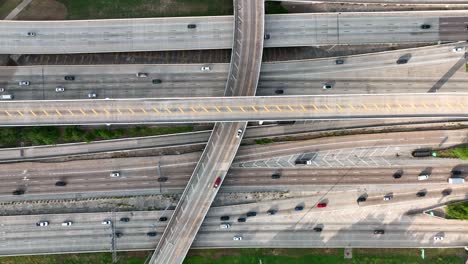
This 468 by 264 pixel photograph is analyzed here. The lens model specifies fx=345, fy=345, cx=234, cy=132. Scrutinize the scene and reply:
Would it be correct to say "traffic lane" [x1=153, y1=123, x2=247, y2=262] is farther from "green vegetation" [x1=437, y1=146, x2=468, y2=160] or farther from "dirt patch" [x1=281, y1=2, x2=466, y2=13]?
"green vegetation" [x1=437, y1=146, x2=468, y2=160]

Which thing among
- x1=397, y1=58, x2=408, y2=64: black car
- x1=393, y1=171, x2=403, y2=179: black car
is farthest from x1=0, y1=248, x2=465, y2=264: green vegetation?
x1=397, y1=58, x2=408, y2=64: black car

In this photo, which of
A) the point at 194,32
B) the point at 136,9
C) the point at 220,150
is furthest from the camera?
the point at 136,9

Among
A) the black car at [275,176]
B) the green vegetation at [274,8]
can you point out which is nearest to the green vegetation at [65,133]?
the black car at [275,176]

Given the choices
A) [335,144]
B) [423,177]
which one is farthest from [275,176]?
[423,177]

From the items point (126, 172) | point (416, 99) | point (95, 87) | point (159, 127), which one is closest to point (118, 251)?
point (126, 172)

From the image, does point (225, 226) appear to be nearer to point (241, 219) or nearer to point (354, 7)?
point (241, 219)

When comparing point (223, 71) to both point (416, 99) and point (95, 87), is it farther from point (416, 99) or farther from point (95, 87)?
point (416, 99)

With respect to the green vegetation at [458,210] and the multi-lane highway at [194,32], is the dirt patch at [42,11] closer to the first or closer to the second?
the multi-lane highway at [194,32]
